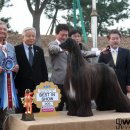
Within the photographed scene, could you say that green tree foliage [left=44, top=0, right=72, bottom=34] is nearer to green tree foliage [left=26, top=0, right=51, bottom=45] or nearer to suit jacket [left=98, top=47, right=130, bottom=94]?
green tree foliage [left=26, top=0, right=51, bottom=45]

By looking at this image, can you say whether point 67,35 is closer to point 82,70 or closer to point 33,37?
point 33,37

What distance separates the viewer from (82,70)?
3.23 meters

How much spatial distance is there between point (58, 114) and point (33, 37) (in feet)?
2.50

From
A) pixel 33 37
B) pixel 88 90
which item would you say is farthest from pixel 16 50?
pixel 88 90

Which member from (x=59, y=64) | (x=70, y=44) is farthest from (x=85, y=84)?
(x=59, y=64)

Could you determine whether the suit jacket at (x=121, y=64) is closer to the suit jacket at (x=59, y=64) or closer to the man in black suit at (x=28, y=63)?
the suit jacket at (x=59, y=64)

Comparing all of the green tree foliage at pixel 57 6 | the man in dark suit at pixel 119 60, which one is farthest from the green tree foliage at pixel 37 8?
the man in dark suit at pixel 119 60

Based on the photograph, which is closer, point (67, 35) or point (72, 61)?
point (72, 61)

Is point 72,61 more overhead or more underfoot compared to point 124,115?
more overhead

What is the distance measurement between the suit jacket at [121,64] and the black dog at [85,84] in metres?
0.42

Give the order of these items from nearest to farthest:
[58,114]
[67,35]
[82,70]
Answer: [82,70]
[58,114]
[67,35]

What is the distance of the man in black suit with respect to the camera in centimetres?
360

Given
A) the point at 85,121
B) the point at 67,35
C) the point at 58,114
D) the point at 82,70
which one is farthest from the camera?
the point at 67,35

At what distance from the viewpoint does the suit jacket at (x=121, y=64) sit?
12.8 feet
